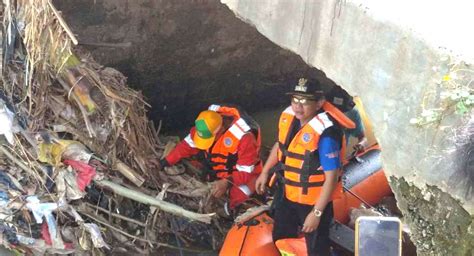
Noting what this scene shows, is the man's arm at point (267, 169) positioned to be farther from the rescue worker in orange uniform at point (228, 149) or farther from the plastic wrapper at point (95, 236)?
the plastic wrapper at point (95, 236)

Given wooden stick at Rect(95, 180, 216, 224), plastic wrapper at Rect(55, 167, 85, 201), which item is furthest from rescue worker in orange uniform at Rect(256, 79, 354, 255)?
plastic wrapper at Rect(55, 167, 85, 201)

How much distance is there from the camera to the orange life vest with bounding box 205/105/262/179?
19.4 feet

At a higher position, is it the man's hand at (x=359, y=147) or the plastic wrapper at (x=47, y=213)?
the man's hand at (x=359, y=147)

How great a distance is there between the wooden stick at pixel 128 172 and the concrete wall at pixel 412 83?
110 inches

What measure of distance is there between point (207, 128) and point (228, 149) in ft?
0.93

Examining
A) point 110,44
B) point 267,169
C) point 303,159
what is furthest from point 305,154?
point 110,44

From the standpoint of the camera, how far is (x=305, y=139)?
15.4 feet

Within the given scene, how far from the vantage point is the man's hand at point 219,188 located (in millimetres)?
6035

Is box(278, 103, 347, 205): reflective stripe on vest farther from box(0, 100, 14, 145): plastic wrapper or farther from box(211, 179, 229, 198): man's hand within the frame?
box(0, 100, 14, 145): plastic wrapper

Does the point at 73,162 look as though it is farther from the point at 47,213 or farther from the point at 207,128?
the point at 207,128

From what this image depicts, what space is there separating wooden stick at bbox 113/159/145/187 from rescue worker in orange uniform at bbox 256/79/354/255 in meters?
1.35

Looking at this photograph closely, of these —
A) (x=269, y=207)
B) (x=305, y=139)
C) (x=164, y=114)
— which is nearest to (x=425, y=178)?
(x=305, y=139)

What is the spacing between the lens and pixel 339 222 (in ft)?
17.7

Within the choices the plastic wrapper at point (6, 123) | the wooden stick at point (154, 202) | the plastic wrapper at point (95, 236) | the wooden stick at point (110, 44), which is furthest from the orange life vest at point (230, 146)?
the plastic wrapper at point (6, 123)
